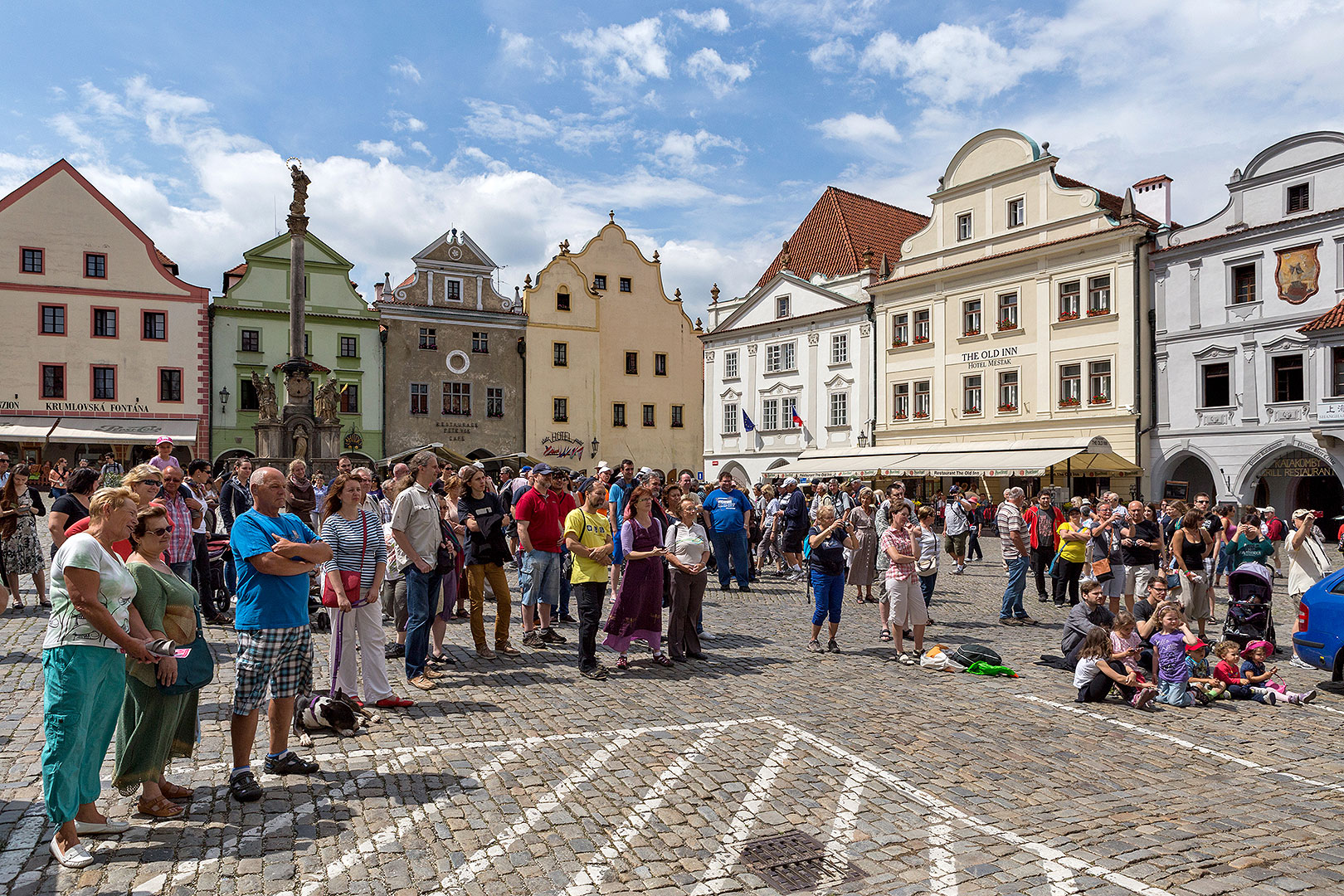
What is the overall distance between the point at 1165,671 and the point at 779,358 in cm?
3494

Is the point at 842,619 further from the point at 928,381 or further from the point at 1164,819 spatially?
the point at 928,381

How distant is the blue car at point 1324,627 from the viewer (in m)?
9.14

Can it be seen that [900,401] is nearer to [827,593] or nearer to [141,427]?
[827,593]

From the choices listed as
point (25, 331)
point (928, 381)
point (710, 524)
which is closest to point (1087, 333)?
point (928, 381)

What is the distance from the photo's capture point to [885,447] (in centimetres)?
3775

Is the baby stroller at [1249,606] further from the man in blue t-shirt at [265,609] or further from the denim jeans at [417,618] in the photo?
the man in blue t-shirt at [265,609]

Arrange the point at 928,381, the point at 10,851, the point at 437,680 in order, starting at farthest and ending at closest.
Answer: the point at 928,381, the point at 437,680, the point at 10,851

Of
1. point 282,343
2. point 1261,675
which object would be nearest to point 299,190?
point 282,343

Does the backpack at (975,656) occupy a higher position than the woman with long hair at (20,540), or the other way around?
the woman with long hair at (20,540)

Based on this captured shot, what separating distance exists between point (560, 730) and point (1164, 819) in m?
4.03

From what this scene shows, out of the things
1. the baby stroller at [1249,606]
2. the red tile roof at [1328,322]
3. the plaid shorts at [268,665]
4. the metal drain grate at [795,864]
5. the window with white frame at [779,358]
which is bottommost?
the metal drain grate at [795,864]

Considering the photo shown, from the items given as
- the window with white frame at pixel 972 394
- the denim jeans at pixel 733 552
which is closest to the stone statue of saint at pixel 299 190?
the denim jeans at pixel 733 552

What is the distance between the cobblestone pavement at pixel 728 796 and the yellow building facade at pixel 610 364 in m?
38.0

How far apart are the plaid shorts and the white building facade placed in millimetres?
29289
